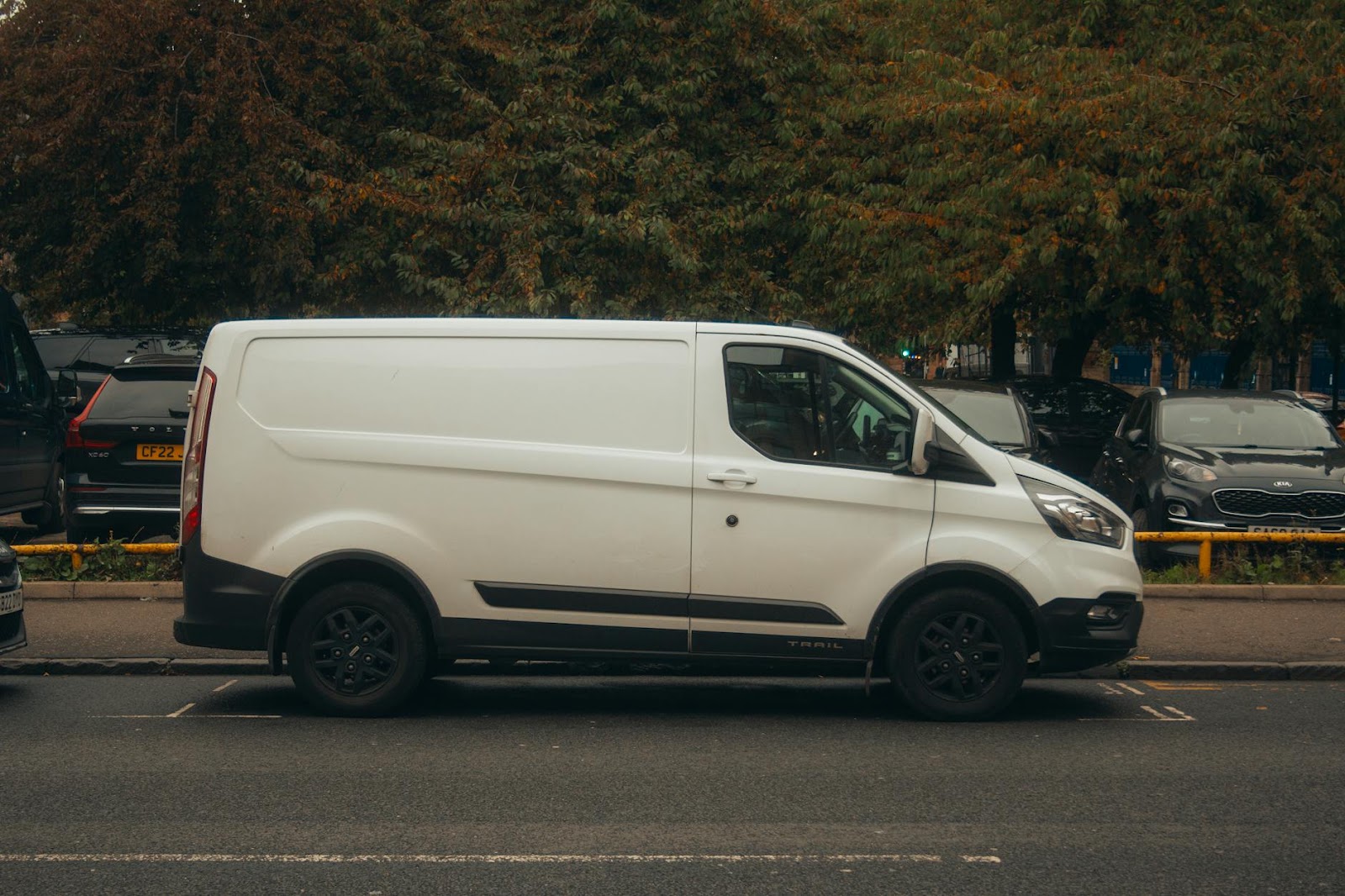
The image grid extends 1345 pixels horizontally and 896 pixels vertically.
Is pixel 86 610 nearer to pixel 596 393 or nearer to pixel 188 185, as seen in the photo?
pixel 596 393

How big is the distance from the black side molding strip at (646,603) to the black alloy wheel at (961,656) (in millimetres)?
485

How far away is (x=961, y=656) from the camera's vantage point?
25.2 feet

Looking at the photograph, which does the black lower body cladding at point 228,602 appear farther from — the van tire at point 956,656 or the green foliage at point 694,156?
the green foliage at point 694,156

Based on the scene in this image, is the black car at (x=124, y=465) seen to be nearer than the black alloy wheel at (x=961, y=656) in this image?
No

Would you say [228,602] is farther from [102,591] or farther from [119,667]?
[102,591]

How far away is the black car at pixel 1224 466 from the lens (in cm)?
1255

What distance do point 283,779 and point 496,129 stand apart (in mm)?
15059

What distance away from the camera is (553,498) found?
763 cm

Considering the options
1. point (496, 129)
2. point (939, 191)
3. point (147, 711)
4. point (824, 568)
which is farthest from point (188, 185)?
point (824, 568)

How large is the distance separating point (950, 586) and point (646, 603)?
5.07ft

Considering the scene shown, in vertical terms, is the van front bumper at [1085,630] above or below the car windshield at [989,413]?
below

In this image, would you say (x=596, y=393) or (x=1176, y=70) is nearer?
(x=596, y=393)

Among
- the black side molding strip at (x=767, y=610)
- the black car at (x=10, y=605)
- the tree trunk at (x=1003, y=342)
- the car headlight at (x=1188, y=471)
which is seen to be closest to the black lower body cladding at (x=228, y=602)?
the black car at (x=10, y=605)

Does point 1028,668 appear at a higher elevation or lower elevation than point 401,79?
lower
